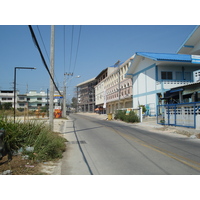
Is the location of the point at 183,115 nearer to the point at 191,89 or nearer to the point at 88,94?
the point at 191,89

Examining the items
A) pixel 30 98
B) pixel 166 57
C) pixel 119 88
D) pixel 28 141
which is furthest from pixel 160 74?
pixel 30 98

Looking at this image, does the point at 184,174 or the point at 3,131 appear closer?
the point at 184,174

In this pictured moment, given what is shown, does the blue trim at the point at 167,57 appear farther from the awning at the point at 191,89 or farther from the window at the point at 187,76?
the awning at the point at 191,89

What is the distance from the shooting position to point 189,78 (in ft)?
99.2

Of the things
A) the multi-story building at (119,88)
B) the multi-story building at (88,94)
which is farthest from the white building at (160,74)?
the multi-story building at (88,94)

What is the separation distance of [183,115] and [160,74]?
14142mm

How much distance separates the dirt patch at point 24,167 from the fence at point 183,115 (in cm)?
1163

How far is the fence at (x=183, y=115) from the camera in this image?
14.7 meters

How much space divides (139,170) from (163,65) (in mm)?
25982

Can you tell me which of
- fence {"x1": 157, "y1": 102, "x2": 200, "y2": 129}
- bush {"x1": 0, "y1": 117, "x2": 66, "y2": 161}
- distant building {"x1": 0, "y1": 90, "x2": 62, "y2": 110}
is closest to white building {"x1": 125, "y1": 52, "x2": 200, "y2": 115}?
fence {"x1": 157, "y1": 102, "x2": 200, "y2": 129}

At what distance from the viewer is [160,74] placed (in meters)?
29.3

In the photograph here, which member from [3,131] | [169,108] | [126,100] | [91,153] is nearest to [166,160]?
Result: [91,153]

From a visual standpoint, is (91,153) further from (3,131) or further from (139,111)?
(139,111)

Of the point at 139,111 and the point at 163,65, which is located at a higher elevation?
the point at 163,65
